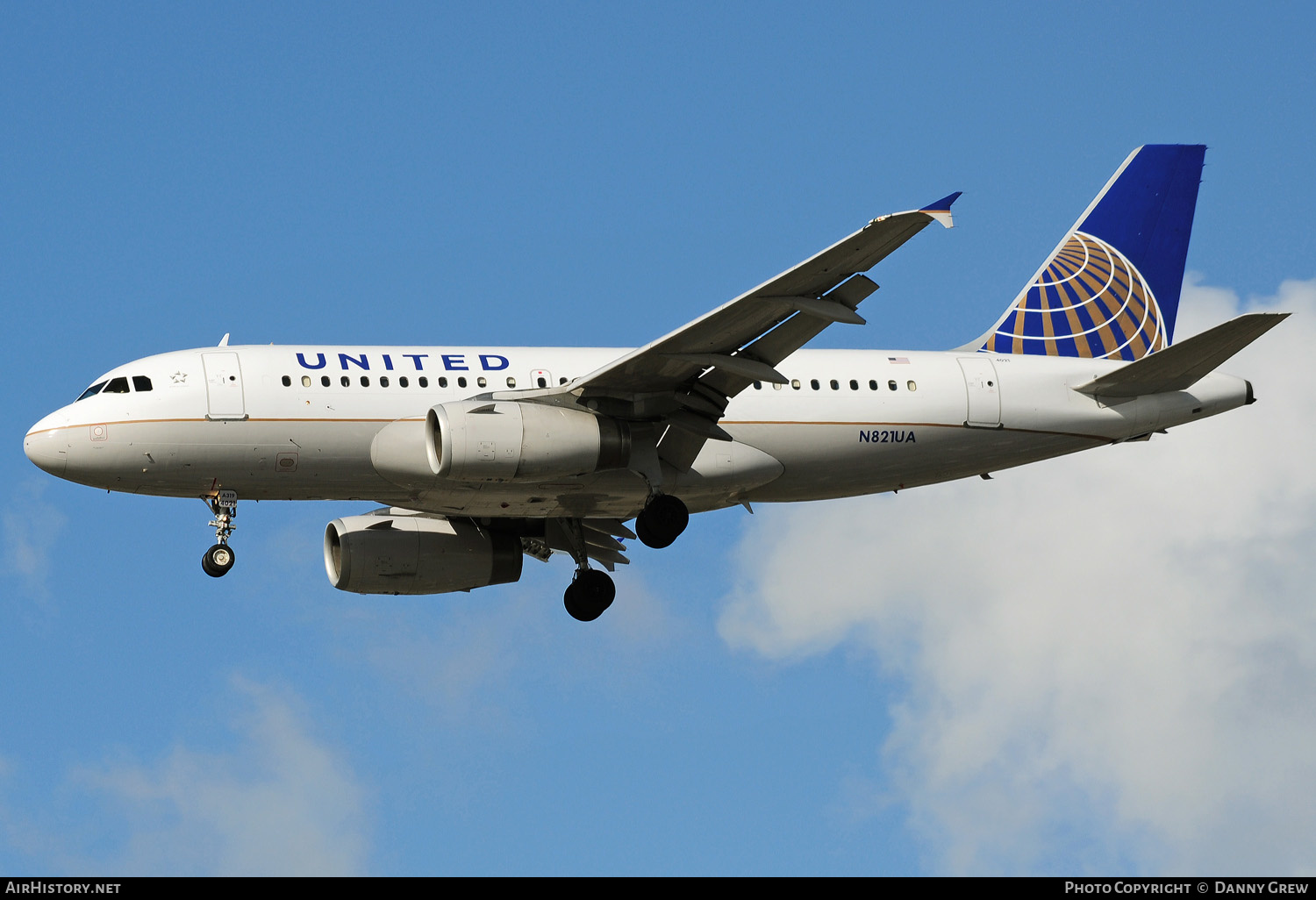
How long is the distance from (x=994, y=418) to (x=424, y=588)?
11939 mm

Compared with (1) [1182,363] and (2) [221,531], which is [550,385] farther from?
(1) [1182,363]

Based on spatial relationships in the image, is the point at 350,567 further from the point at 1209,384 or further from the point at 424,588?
the point at 1209,384

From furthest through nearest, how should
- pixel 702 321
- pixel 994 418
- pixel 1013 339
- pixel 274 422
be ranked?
pixel 1013 339
pixel 994 418
pixel 274 422
pixel 702 321

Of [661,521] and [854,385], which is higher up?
[854,385]

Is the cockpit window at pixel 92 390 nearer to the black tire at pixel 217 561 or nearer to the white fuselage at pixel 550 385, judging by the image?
the white fuselage at pixel 550 385

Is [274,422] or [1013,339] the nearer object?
[274,422]

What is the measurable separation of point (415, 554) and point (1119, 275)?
1636cm

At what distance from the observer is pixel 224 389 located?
1236 inches

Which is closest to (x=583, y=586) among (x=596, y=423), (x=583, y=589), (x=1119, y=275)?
(x=583, y=589)

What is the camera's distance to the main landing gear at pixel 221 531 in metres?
31.8

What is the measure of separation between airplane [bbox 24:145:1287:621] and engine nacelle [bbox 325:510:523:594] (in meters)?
0.04

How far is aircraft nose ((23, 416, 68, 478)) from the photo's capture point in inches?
1233
